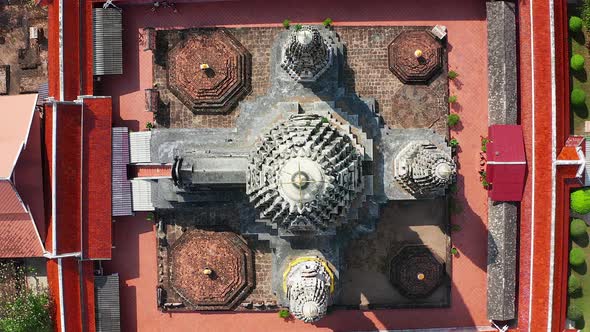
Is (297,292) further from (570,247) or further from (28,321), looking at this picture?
(570,247)

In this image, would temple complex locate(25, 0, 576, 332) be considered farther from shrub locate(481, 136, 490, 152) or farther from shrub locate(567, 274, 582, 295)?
shrub locate(567, 274, 582, 295)

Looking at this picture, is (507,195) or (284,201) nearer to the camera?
(284,201)

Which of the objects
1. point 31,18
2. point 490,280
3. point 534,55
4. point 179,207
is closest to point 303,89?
point 179,207

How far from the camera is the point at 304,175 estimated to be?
56.7ft

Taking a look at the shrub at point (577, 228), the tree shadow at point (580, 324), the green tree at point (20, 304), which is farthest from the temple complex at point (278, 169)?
the tree shadow at point (580, 324)

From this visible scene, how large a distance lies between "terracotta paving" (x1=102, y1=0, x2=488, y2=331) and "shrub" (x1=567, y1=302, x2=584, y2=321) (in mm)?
5711

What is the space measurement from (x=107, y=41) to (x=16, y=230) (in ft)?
46.3

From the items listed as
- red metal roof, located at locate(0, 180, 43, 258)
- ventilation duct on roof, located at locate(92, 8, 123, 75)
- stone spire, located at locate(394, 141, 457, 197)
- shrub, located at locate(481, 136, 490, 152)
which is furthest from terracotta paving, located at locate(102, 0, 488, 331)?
stone spire, located at locate(394, 141, 457, 197)

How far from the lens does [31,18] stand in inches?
1341

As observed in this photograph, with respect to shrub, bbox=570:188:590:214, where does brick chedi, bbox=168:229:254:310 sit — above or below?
below

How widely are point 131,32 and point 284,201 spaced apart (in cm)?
2215

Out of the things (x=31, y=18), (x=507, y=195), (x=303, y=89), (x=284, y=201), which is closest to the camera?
(x=284, y=201)

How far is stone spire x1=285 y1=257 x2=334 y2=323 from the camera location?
2327cm

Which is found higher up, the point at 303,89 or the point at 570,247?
the point at 303,89
